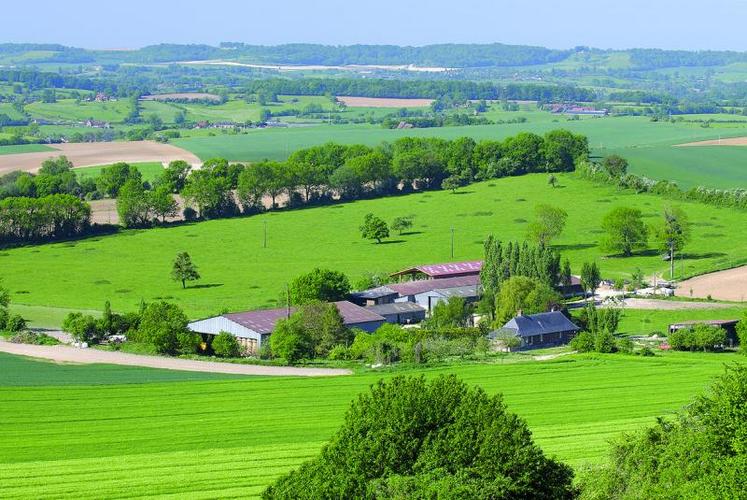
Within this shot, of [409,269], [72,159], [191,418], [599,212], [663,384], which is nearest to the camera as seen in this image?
[191,418]

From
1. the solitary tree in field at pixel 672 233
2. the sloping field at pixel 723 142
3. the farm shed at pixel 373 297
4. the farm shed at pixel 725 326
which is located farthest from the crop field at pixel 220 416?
the sloping field at pixel 723 142

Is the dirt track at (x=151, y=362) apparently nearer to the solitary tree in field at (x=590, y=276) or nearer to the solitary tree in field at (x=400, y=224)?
the solitary tree in field at (x=590, y=276)

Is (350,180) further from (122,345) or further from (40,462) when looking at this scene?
(40,462)

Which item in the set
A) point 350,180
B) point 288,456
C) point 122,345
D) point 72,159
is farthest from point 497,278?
point 72,159

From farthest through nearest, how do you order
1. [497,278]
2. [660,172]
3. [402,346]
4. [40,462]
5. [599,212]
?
[660,172] → [599,212] → [497,278] → [402,346] → [40,462]

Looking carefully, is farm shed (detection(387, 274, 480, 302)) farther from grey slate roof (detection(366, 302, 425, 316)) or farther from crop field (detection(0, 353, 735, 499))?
crop field (detection(0, 353, 735, 499))

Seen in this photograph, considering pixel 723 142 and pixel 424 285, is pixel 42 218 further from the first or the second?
pixel 723 142

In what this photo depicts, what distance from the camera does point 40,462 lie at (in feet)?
123

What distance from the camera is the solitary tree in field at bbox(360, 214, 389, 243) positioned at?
90.9 m

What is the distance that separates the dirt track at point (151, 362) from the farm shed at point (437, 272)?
74.9 ft

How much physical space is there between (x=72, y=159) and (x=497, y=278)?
282ft

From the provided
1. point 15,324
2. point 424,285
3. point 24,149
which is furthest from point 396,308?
point 24,149

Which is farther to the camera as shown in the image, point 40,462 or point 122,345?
point 122,345

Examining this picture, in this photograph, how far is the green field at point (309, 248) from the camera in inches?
2958
